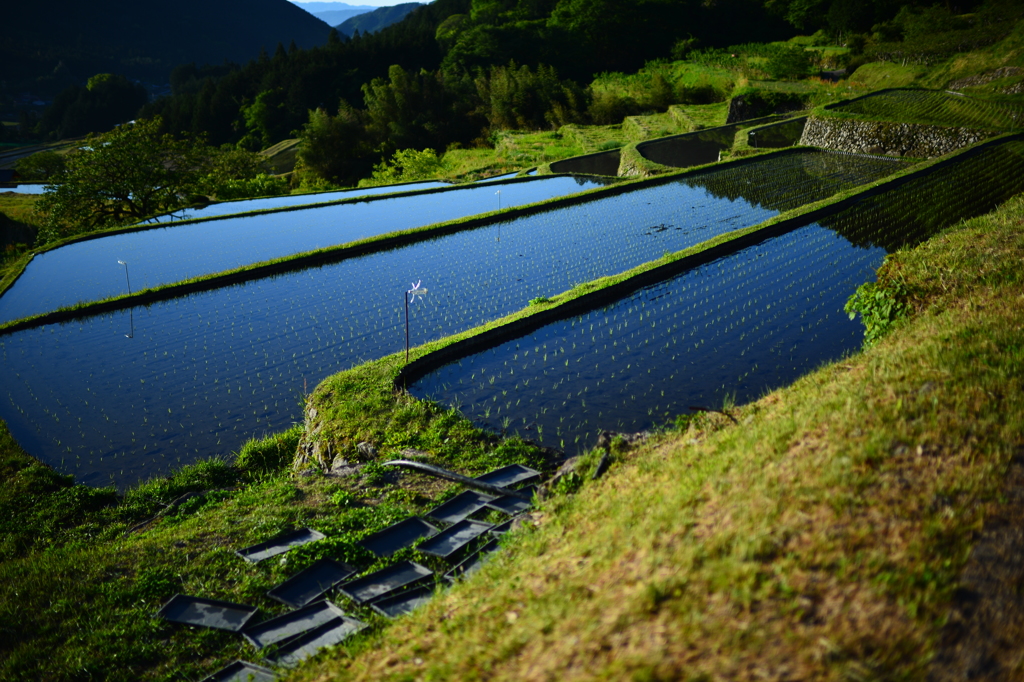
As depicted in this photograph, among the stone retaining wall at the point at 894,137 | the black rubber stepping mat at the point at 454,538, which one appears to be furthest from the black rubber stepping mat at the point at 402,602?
the stone retaining wall at the point at 894,137

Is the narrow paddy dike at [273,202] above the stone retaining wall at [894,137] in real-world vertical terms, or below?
above

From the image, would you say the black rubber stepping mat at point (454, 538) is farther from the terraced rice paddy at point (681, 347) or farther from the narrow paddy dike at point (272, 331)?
the narrow paddy dike at point (272, 331)

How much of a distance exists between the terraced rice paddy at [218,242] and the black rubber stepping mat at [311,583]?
11.7 metres

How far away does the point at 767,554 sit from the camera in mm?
3234

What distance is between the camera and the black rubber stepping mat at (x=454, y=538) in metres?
4.98

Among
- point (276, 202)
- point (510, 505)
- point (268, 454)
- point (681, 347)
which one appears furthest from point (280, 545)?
point (276, 202)

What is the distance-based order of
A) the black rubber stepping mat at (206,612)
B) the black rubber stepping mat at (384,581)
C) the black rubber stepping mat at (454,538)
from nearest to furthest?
the black rubber stepping mat at (206,612), the black rubber stepping mat at (384,581), the black rubber stepping mat at (454,538)

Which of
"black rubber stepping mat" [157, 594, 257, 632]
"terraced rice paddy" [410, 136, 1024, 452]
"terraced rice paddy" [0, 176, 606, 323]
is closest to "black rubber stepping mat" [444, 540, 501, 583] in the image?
"black rubber stepping mat" [157, 594, 257, 632]

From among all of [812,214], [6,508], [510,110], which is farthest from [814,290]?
[510,110]

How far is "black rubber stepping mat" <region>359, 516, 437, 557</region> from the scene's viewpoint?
16.8ft

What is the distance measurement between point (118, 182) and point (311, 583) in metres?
27.1

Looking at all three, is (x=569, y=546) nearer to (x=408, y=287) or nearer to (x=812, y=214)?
(x=408, y=287)

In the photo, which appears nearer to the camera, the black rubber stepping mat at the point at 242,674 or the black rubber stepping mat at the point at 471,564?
the black rubber stepping mat at the point at 242,674

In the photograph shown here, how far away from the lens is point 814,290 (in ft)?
37.0
